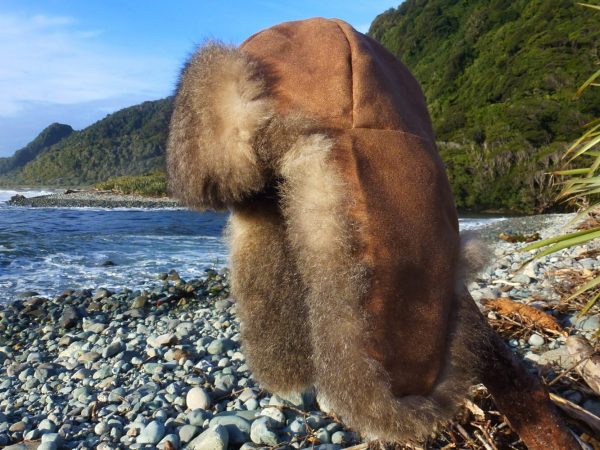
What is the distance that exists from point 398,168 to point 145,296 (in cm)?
733

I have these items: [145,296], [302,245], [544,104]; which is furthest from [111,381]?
[544,104]

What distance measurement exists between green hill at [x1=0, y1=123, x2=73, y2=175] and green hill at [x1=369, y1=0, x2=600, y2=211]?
8164cm

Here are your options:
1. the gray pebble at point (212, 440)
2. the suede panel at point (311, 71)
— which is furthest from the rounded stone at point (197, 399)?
the suede panel at point (311, 71)

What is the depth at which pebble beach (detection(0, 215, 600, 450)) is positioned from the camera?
2.67 m

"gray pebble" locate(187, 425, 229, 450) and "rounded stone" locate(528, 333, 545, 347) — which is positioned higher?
"rounded stone" locate(528, 333, 545, 347)

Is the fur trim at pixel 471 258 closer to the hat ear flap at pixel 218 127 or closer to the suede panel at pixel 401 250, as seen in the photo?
the suede panel at pixel 401 250

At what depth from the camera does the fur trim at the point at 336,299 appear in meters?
1.12

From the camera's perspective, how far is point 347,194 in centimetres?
113

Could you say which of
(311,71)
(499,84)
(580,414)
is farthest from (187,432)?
(499,84)

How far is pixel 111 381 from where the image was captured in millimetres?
3965

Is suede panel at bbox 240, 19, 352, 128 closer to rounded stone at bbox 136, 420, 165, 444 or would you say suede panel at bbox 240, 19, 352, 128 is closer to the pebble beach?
the pebble beach

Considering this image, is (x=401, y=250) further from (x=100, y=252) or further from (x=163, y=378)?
(x=100, y=252)

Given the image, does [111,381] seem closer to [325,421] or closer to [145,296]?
[325,421]

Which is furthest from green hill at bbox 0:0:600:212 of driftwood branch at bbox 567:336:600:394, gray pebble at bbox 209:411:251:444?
driftwood branch at bbox 567:336:600:394
